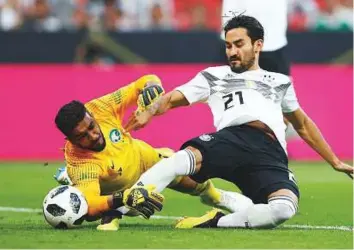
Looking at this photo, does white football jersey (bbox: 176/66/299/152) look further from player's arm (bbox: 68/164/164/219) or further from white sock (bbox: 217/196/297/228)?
player's arm (bbox: 68/164/164/219)

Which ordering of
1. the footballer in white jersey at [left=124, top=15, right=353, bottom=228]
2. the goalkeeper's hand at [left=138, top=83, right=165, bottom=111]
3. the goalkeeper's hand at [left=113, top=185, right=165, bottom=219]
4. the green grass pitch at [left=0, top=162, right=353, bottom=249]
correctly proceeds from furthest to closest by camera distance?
the goalkeeper's hand at [left=138, top=83, right=165, bottom=111] → the footballer in white jersey at [left=124, top=15, right=353, bottom=228] → the goalkeeper's hand at [left=113, top=185, right=165, bottom=219] → the green grass pitch at [left=0, top=162, right=353, bottom=249]

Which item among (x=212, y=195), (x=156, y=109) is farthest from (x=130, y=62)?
(x=156, y=109)

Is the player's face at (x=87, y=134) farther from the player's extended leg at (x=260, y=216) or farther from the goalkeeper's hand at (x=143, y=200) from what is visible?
the player's extended leg at (x=260, y=216)

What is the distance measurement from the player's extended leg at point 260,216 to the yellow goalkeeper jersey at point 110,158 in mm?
780

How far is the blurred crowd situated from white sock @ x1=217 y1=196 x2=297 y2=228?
35.6 ft

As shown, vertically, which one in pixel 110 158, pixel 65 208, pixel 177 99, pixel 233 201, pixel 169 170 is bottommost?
pixel 233 201

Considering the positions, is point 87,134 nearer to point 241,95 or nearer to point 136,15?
point 241,95

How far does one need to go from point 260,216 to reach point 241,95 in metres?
1.04

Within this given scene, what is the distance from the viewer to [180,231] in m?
8.73

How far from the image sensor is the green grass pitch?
25.9 feet

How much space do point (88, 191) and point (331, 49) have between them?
11042mm

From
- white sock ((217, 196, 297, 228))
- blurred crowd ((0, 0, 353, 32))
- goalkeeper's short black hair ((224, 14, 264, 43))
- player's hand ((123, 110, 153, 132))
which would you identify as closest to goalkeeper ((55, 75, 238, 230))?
player's hand ((123, 110, 153, 132))

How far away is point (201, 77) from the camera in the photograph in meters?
9.30

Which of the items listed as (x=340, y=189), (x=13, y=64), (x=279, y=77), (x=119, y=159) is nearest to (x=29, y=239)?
(x=119, y=159)
